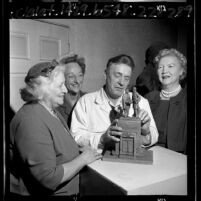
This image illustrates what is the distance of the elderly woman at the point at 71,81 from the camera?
4.25 ft

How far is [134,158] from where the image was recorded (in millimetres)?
1253

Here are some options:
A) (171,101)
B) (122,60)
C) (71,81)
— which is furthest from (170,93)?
(71,81)

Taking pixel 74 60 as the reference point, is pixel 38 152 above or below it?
below

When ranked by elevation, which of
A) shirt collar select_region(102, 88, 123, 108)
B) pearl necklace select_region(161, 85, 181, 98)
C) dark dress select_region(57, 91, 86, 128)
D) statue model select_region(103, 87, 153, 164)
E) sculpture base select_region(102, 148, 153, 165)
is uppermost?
pearl necklace select_region(161, 85, 181, 98)

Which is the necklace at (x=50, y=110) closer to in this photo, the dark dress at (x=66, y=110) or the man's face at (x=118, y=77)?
the dark dress at (x=66, y=110)

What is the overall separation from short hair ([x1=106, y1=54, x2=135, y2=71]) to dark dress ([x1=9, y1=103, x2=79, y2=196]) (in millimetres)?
391

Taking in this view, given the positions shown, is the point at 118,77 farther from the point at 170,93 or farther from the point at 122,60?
the point at 170,93

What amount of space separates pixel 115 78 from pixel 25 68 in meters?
0.46

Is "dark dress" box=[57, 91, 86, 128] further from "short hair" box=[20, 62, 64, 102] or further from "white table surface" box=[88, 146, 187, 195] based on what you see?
"white table surface" box=[88, 146, 187, 195]

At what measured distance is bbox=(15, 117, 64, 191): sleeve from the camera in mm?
1173

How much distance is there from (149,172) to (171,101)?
38cm

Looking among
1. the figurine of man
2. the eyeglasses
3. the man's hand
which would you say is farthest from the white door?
the man's hand

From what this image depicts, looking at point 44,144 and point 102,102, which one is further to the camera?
point 102,102

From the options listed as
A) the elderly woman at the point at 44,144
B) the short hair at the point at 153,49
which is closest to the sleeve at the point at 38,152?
the elderly woman at the point at 44,144
